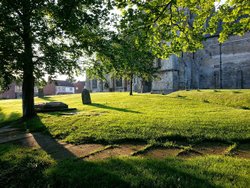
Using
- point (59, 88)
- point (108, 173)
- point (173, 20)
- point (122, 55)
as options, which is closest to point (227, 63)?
point (173, 20)

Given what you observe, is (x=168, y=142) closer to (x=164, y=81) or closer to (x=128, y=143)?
(x=128, y=143)

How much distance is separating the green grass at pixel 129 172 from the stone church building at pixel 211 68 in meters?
27.3

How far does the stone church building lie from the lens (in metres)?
30.7

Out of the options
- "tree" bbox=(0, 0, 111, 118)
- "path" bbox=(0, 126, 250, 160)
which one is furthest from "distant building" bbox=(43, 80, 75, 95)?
"path" bbox=(0, 126, 250, 160)

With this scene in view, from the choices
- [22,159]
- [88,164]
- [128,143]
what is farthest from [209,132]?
[22,159]

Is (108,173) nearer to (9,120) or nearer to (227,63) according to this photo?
(9,120)

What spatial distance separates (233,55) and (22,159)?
34616mm

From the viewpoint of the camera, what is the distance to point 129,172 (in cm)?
324

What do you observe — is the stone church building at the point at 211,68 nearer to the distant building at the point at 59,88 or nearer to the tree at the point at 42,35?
the tree at the point at 42,35

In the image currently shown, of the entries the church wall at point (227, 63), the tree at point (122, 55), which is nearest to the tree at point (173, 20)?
the tree at point (122, 55)

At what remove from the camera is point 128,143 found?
5137 millimetres

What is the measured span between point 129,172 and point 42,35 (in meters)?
6.10

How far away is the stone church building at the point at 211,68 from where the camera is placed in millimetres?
30656

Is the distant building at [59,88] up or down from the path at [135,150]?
up
